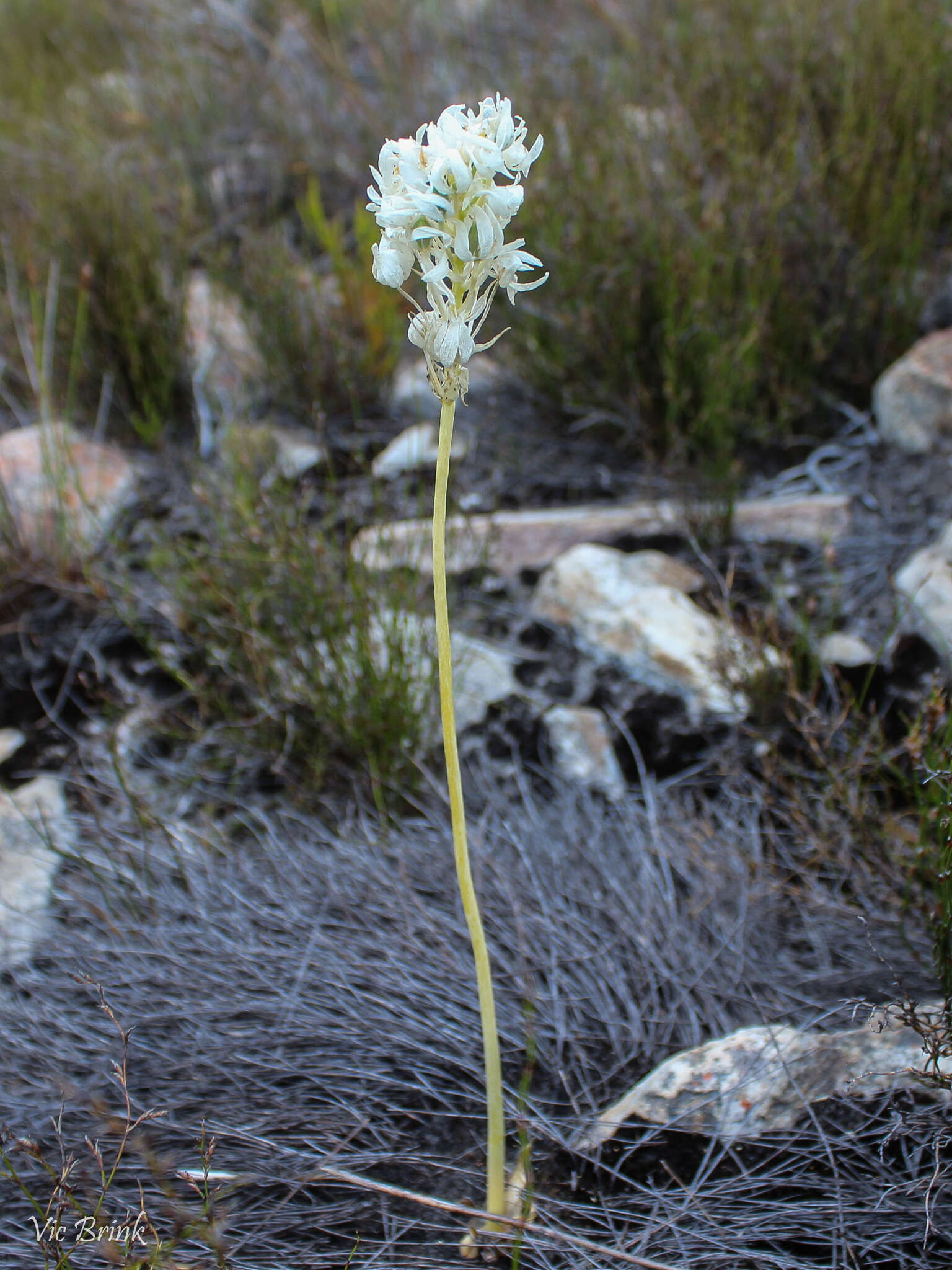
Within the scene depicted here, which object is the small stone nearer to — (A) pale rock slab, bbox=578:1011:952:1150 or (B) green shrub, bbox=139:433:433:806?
(B) green shrub, bbox=139:433:433:806

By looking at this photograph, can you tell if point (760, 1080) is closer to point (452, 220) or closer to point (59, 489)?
point (452, 220)

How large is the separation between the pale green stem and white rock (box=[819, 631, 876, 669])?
1.32 meters

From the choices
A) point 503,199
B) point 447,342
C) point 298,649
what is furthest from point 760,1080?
point 298,649

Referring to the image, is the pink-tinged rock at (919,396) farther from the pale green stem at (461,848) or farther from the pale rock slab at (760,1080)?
the pale green stem at (461,848)

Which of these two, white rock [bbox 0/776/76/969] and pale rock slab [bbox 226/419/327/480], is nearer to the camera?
white rock [bbox 0/776/76/969]

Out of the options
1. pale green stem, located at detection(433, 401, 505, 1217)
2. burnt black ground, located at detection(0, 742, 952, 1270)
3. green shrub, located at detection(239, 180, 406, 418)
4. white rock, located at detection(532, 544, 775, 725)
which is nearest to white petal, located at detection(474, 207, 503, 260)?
pale green stem, located at detection(433, 401, 505, 1217)

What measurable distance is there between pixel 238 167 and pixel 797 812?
3562mm

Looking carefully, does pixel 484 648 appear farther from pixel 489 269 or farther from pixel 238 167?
pixel 238 167

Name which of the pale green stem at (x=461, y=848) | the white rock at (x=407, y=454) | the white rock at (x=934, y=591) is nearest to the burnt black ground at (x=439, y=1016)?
the pale green stem at (x=461, y=848)

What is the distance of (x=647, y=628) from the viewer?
2221 millimetres

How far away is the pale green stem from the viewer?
952 millimetres

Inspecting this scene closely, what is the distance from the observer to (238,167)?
12.9 ft

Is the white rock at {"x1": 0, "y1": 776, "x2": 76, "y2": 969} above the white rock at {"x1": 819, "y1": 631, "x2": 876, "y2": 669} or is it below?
below

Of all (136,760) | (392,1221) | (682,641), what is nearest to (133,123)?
(136,760)
